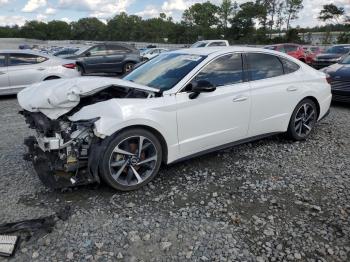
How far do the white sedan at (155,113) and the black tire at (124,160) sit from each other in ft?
0.03

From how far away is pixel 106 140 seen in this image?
3688mm

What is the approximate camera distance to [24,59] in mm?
9977

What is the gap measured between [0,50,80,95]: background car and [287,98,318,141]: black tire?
7.02 metres

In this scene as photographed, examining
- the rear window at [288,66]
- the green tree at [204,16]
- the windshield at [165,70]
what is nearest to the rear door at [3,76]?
the windshield at [165,70]

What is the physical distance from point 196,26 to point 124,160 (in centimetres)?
7525

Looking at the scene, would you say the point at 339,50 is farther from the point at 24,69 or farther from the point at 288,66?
the point at 24,69

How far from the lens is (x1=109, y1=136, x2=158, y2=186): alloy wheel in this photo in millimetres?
3832

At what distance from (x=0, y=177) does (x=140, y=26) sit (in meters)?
85.7

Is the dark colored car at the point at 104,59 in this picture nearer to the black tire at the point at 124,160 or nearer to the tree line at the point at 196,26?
the black tire at the point at 124,160

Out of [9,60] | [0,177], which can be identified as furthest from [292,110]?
[9,60]

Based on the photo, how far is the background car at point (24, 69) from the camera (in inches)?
380

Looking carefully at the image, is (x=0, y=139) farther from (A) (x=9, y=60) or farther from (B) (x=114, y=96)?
(A) (x=9, y=60)

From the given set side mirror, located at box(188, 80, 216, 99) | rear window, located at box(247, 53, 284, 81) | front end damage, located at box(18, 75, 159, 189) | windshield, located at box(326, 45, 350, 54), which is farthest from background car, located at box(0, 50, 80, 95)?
windshield, located at box(326, 45, 350, 54)

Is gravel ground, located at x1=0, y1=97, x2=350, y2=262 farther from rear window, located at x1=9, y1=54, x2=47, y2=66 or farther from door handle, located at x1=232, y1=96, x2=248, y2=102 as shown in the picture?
rear window, located at x1=9, y1=54, x2=47, y2=66
